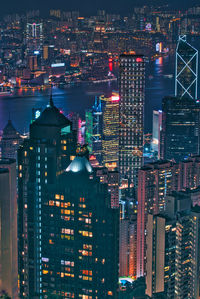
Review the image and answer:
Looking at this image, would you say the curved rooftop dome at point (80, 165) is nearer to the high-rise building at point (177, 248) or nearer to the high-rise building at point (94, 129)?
the high-rise building at point (177, 248)

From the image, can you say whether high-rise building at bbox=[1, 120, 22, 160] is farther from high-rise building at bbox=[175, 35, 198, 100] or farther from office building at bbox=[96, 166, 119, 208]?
high-rise building at bbox=[175, 35, 198, 100]

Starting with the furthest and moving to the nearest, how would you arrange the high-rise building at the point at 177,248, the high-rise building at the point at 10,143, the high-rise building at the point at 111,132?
the high-rise building at the point at 111,132 < the high-rise building at the point at 10,143 < the high-rise building at the point at 177,248

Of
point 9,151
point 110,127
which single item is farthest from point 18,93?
point 9,151

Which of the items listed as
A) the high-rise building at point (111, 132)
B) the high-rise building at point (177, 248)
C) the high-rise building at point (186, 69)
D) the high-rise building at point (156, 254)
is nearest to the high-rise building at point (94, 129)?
the high-rise building at point (111, 132)

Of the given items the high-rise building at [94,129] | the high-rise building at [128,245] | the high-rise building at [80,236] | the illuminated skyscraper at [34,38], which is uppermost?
the illuminated skyscraper at [34,38]

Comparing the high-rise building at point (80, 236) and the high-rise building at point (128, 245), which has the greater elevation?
the high-rise building at point (80, 236)

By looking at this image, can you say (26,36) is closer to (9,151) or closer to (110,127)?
(110,127)

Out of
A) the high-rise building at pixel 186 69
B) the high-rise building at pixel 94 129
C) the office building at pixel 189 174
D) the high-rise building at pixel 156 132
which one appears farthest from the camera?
the high-rise building at pixel 186 69

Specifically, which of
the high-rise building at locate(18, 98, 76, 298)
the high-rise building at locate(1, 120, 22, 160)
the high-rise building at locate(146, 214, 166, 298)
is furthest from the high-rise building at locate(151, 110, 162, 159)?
the high-rise building at locate(18, 98, 76, 298)
